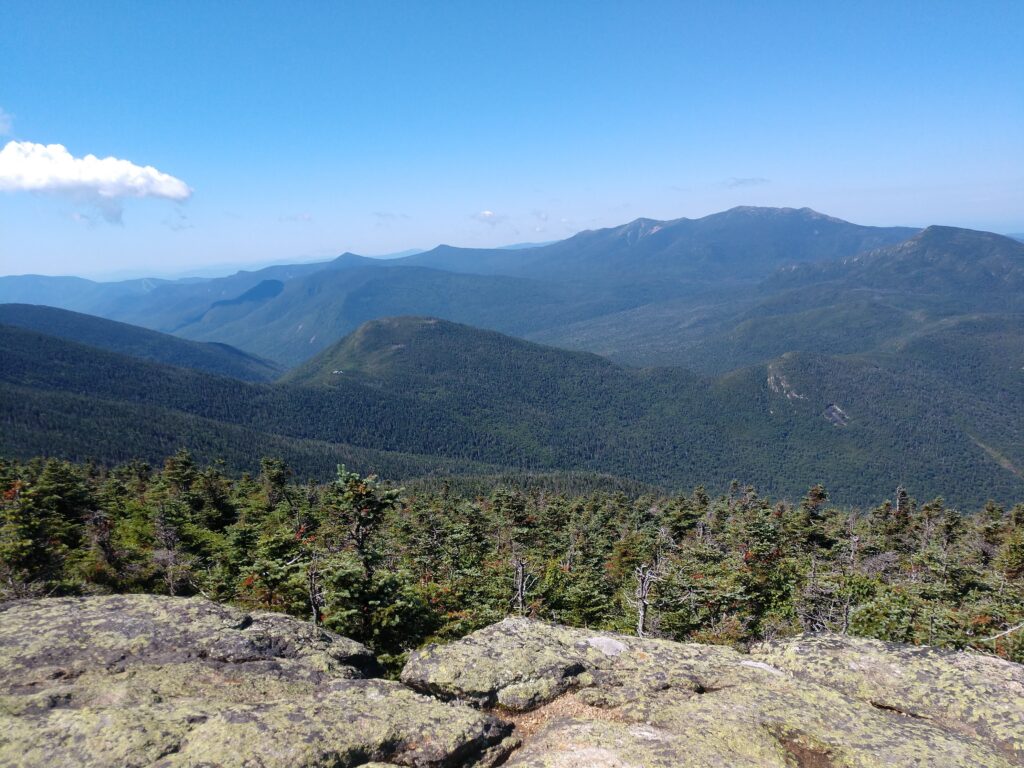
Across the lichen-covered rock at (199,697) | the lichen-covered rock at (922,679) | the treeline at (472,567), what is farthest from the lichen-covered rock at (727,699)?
the treeline at (472,567)

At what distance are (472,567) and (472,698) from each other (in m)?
32.1

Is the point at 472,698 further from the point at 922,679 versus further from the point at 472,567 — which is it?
the point at 472,567

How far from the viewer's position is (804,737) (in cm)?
1100

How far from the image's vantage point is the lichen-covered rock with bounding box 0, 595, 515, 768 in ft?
29.6

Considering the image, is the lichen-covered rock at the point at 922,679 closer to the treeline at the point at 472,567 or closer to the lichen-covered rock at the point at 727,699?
the lichen-covered rock at the point at 727,699

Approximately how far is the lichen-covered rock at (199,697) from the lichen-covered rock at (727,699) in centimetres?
158

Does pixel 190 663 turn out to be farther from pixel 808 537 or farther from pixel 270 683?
pixel 808 537

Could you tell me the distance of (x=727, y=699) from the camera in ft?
40.8

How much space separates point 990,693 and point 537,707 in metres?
11.8

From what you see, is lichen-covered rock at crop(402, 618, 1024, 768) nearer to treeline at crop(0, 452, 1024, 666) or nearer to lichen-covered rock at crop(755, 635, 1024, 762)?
lichen-covered rock at crop(755, 635, 1024, 762)

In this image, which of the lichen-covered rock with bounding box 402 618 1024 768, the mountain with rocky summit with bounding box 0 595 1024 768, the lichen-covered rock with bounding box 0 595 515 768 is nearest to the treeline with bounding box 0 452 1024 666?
the lichen-covered rock with bounding box 402 618 1024 768

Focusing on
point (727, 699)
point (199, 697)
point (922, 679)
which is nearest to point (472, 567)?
point (727, 699)

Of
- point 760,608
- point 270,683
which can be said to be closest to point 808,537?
point 760,608

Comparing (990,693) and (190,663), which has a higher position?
(190,663)
